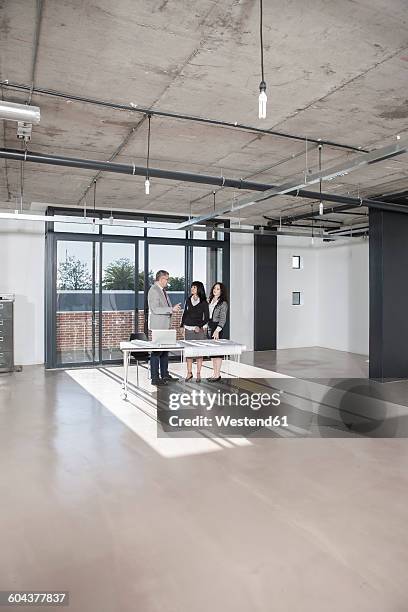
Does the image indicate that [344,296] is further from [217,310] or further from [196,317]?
[196,317]

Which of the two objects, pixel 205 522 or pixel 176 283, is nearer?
pixel 205 522

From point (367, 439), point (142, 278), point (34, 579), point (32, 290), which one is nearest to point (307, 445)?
point (367, 439)

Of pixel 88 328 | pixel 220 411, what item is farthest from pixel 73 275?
pixel 220 411

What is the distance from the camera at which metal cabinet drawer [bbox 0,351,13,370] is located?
8203 millimetres

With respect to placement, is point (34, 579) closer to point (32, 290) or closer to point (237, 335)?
point (32, 290)

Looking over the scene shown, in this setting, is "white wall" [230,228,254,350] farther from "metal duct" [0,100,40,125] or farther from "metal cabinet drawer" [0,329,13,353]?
"metal duct" [0,100,40,125]

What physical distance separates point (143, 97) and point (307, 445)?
11.5ft

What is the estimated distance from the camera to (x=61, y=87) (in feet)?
13.0

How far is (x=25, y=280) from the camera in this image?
9.05m

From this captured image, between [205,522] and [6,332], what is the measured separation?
20.6ft

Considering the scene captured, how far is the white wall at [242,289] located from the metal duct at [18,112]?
7.67 m

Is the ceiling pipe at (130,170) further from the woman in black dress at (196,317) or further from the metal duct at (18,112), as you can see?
the woman in black dress at (196,317)

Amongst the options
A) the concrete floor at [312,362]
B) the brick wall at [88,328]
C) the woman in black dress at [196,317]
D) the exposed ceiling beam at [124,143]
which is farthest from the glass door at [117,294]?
the concrete floor at [312,362]

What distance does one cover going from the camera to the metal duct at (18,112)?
12.1ft
